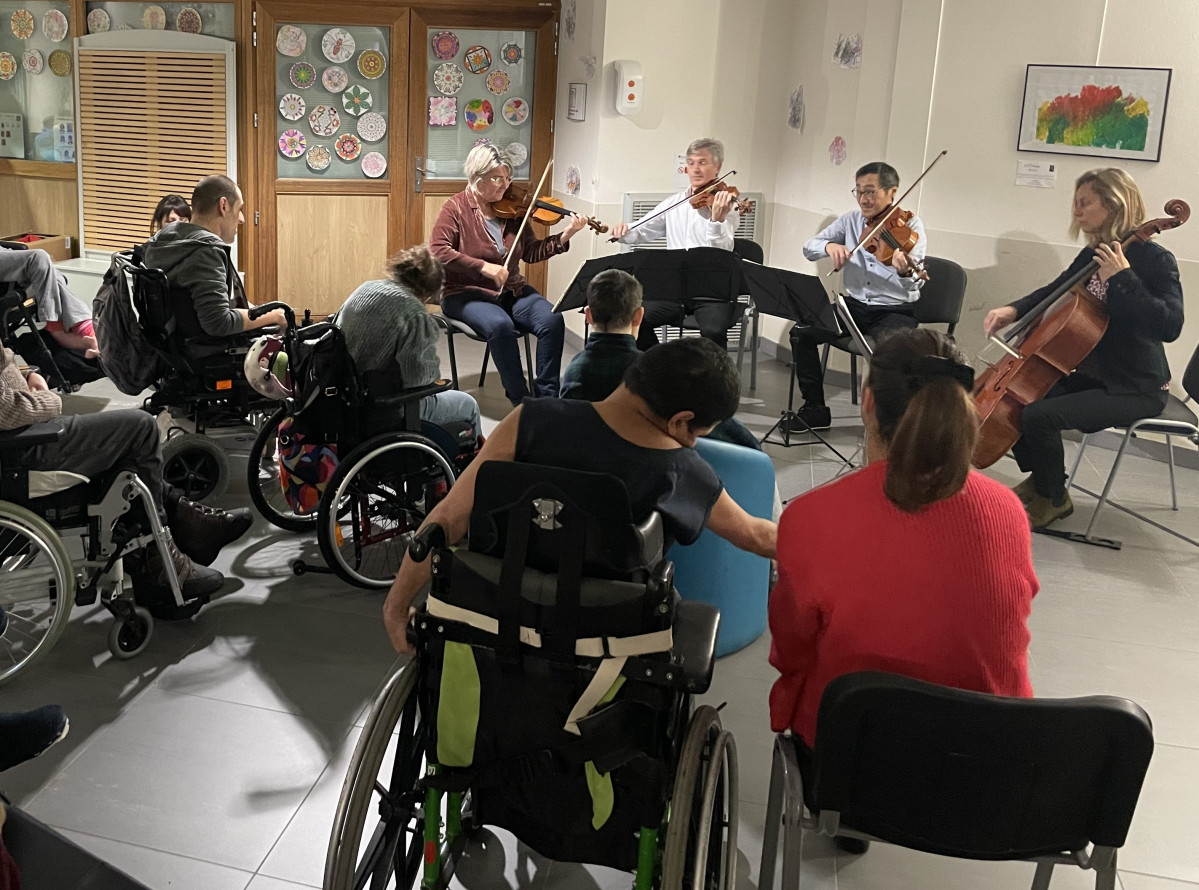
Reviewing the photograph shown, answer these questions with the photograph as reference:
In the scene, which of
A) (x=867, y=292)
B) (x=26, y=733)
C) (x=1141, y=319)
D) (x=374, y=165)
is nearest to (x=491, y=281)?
(x=867, y=292)

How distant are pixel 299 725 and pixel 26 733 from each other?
80 centimetres

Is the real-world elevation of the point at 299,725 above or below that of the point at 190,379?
below

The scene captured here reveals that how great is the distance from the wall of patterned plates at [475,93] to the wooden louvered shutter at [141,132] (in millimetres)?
1194

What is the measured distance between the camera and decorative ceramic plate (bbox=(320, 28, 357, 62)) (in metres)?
6.75

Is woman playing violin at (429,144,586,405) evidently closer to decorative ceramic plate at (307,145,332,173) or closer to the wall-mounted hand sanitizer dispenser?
the wall-mounted hand sanitizer dispenser

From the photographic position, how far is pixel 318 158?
694 centimetres

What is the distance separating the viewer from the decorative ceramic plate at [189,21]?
6.67 meters

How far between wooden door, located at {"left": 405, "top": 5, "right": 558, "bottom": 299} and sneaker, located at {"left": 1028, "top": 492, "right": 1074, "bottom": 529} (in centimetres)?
357

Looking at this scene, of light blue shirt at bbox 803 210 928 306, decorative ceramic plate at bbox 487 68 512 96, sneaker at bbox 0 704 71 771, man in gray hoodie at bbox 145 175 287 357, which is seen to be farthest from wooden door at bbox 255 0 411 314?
sneaker at bbox 0 704 71 771

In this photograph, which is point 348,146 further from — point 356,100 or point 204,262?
point 204,262

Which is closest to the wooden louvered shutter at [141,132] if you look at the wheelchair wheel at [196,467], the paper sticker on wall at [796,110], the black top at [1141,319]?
the paper sticker on wall at [796,110]

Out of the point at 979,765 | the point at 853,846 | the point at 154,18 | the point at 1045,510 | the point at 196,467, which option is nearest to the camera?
the point at 979,765

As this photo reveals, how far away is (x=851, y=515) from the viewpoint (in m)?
1.84

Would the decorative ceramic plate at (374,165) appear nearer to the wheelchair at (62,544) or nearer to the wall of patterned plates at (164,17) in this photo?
the wall of patterned plates at (164,17)
